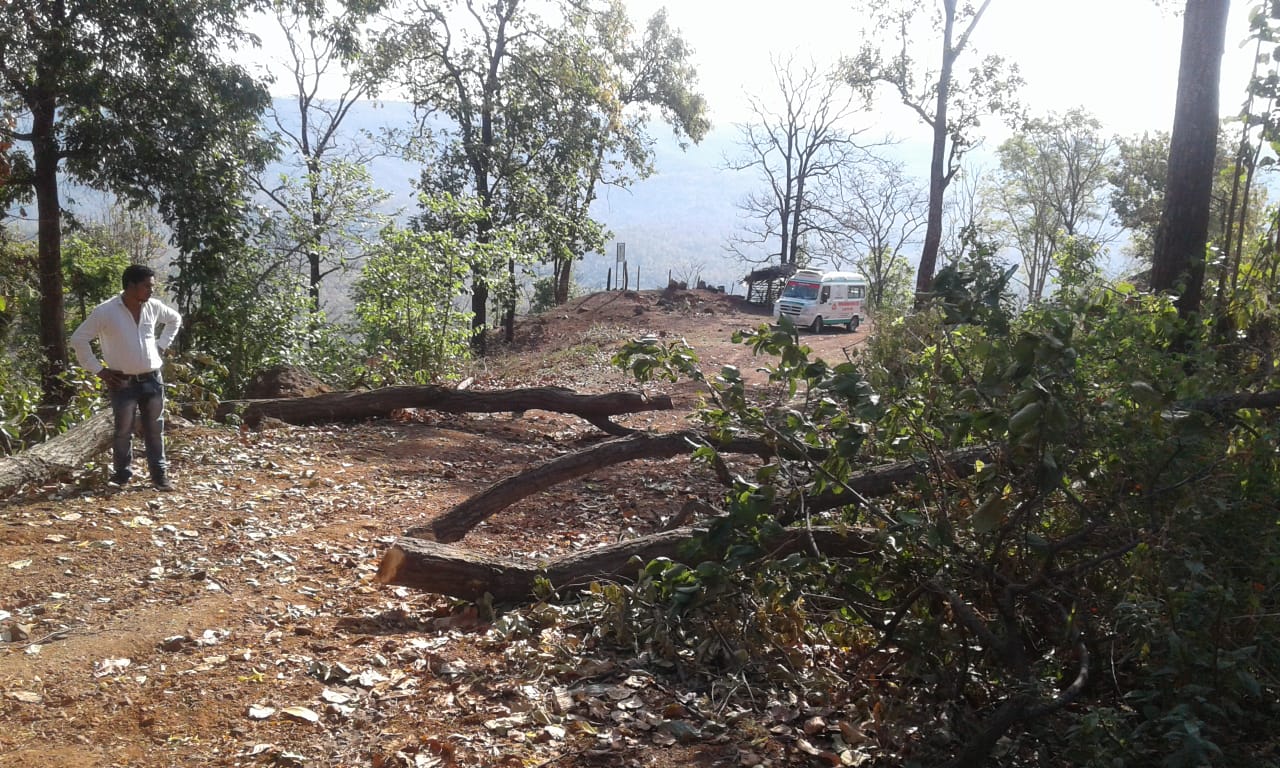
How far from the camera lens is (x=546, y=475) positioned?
19.6 ft

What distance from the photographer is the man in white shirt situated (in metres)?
6.01

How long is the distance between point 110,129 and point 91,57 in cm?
91

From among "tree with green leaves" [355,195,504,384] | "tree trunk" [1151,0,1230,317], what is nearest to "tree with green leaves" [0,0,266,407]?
"tree with green leaves" [355,195,504,384]

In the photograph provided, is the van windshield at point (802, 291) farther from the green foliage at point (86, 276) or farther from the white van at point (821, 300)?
the green foliage at point (86, 276)

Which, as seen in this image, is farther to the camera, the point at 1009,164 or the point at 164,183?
the point at 1009,164

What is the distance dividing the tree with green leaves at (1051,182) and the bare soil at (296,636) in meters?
37.1

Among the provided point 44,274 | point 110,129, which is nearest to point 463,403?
point 110,129

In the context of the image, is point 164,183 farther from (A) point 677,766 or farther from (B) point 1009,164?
(B) point 1009,164

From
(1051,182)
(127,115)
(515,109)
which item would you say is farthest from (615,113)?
(1051,182)

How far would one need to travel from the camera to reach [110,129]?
11.7 m

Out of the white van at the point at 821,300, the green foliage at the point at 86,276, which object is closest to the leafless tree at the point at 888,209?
the white van at the point at 821,300

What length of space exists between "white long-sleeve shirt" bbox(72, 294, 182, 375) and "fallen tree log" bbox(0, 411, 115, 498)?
69cm

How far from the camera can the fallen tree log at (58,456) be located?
230 inches

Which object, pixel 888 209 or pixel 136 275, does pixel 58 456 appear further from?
pixel 888 209
